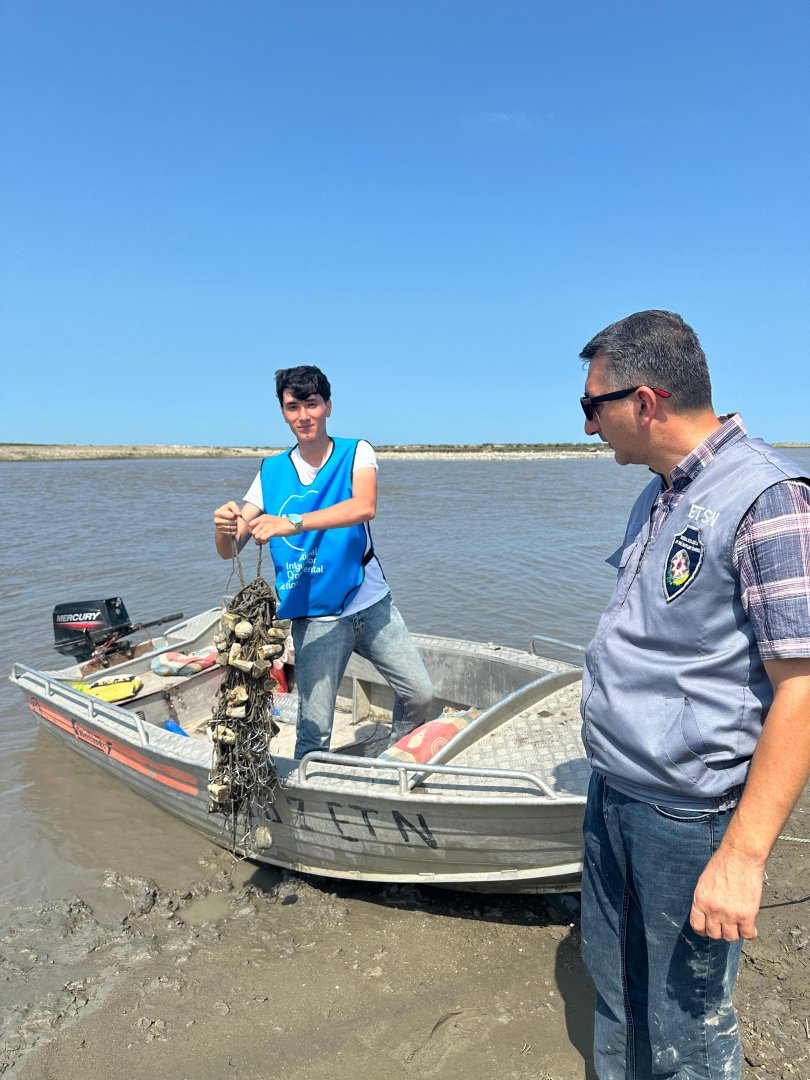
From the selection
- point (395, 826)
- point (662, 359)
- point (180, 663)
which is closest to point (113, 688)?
point (180, 663)

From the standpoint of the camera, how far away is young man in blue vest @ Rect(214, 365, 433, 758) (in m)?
3.40

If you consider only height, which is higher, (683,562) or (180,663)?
(683,562)

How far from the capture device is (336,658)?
3682mm

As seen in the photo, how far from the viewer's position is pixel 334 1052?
2951 mm

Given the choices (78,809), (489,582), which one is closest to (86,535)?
(489,582)

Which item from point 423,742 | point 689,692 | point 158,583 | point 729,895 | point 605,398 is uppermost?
point 605,398

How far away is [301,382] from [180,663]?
390cm

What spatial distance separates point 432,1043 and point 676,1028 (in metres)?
1.56

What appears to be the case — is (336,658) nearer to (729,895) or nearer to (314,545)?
(314,545)

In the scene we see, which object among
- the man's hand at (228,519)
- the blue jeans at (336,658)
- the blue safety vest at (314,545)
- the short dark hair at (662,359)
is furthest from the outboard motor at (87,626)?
the short dark hair at (662,359)

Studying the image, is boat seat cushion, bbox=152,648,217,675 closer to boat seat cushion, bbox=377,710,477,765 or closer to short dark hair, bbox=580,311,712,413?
boat seat cushion, bbox=377,710,477,765

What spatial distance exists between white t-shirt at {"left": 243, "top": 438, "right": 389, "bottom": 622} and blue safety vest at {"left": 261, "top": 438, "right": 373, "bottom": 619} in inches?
1.2

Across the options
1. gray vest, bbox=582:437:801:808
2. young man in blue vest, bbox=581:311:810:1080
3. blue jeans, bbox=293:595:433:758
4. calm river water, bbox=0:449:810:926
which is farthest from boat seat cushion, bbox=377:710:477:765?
gray vest, bbox=582:437:801:808

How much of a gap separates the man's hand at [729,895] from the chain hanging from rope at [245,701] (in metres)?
2.14
